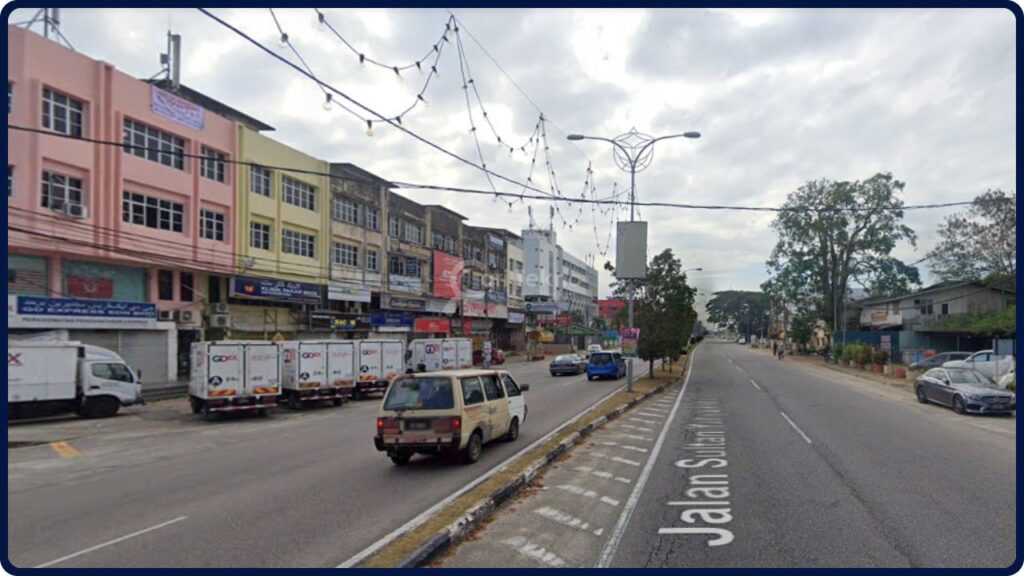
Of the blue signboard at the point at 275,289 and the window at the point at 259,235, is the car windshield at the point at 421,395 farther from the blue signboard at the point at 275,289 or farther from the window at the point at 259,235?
the window at the point at 259,235

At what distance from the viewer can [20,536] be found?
26.1 ft

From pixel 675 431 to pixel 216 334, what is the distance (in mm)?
23802

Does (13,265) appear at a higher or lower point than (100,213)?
lower

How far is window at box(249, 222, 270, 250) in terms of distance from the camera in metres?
34.1

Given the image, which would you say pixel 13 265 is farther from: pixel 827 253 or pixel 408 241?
pixel 827 253

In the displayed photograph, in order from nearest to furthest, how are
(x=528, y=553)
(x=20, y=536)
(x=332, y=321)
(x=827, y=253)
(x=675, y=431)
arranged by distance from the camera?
1. (x=528, y=553)
2. (x=20, y=536)
3. (x=675, y=431)
4. (x=332, y=321)
5. (x=827, y=253)

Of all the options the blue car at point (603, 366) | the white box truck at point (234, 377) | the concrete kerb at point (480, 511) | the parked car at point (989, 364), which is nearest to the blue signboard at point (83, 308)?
the white box truck at point (234, 377)

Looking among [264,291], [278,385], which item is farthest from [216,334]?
[278,385]

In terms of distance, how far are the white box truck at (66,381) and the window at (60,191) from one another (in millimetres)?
5770

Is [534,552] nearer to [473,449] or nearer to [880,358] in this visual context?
[473,449]

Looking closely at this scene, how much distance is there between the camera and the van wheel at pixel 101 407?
2112 cm

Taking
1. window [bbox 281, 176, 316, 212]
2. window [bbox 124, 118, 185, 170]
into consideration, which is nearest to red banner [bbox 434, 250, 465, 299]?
window [bbox 281, 176, 316, 212]

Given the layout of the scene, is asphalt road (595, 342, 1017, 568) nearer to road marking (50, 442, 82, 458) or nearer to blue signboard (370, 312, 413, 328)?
road marking (50, 442, 82, 458)

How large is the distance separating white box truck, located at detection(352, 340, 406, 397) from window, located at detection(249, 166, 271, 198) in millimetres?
12208
